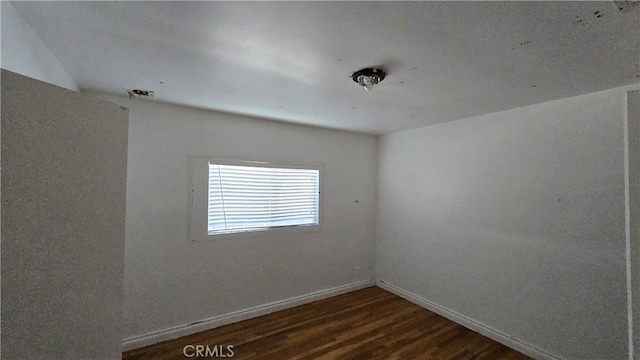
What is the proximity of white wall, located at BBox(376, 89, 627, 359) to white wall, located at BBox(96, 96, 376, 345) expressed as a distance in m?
0.99

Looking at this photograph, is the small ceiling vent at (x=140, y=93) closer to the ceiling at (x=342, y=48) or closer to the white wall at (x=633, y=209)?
the ceiling at (x=342, y=48)

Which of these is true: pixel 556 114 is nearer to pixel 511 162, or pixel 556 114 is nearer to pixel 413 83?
pixel 511 162

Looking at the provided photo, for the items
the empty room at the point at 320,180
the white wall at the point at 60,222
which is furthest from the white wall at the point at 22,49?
the white wall at the point at 60,222

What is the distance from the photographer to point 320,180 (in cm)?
306

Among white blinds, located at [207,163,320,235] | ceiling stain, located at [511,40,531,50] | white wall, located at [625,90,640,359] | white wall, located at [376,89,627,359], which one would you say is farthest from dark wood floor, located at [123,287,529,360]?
ceiling stain, located at [511,40,531,50]

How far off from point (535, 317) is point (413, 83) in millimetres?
2222

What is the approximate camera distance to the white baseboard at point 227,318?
2055 mm

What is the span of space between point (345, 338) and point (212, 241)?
1610mm

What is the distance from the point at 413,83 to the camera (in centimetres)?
162

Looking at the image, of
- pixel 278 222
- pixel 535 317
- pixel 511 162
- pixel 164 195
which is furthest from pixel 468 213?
pixel 164 195

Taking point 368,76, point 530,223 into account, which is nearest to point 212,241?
point 368,76

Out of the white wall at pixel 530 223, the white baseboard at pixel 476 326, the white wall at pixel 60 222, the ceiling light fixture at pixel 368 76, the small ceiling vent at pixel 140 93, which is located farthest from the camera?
the white baseboard at pixel 476 326

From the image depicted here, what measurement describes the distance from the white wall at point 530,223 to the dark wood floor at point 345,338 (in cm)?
32

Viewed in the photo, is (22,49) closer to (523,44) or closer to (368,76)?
(368,76)
